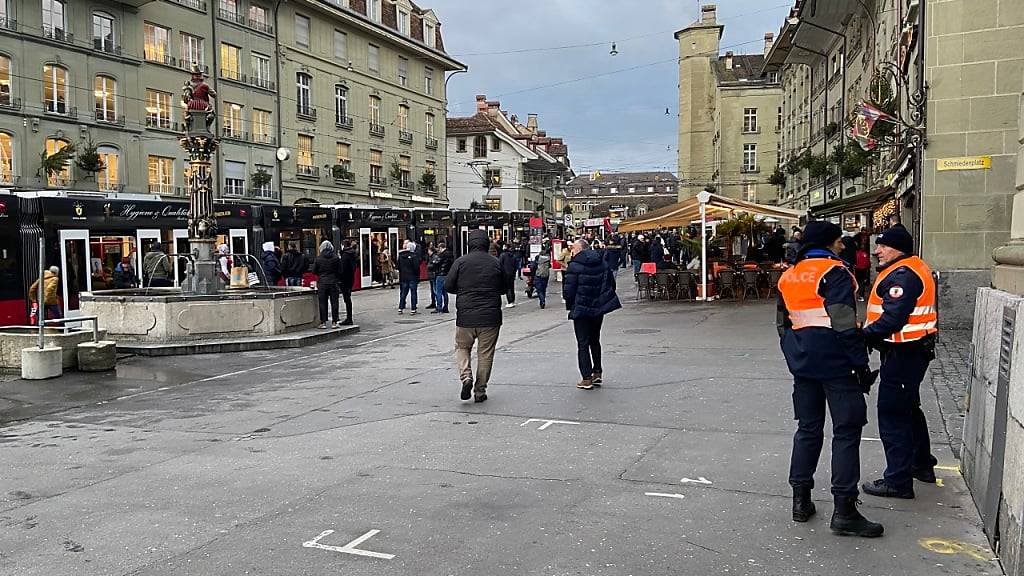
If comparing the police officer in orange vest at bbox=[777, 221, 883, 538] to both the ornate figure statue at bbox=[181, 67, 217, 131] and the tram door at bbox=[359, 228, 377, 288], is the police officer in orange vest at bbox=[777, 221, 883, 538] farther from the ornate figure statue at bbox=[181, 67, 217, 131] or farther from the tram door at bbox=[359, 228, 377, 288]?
the tram door at bbox=[359, 228, 377, 288]

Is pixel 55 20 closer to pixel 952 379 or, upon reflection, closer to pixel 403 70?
pixel 403 70

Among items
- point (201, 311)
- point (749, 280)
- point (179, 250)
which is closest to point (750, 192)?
point (749, 280)

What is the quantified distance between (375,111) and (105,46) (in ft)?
54.0

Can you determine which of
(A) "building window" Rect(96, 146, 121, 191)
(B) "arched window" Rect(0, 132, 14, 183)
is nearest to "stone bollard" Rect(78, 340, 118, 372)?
(B) "arched window" Rect(0, 132, 14, 183)

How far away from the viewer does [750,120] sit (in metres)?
58.0

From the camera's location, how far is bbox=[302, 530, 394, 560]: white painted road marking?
4535mm

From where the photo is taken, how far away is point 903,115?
19.9m

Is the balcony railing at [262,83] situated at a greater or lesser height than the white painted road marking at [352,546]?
greater

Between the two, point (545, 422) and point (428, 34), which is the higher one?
point (428, 34)

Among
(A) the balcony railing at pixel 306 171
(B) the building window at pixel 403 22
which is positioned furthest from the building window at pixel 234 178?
(B) the building window at pixel 403 22

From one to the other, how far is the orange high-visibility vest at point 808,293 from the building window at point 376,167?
4223 cm

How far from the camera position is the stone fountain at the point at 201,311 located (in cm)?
1413

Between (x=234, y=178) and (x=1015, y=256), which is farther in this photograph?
(x=234, y=178)

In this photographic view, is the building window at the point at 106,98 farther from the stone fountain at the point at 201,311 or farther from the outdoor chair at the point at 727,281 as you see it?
the outdoor chair at the point at 727,281
